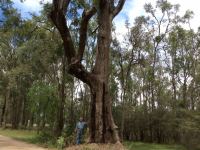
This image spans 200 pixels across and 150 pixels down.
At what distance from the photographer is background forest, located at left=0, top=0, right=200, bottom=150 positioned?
33062mm

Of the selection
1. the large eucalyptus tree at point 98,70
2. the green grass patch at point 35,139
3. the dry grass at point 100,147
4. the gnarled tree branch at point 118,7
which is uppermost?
the gnarled tree branch at point 118,7

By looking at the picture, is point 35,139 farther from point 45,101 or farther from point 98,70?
point 98,70

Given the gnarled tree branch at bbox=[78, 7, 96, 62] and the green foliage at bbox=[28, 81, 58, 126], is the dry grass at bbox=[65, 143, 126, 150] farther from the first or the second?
the green foliage at bbox=[28, 81, 58, 126]

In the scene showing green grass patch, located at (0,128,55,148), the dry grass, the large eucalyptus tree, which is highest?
the large eucalyptus tree

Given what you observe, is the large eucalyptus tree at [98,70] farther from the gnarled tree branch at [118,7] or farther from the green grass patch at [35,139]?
the green grass patch at [35,139]

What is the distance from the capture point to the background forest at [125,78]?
108ft

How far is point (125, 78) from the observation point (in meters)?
48.7

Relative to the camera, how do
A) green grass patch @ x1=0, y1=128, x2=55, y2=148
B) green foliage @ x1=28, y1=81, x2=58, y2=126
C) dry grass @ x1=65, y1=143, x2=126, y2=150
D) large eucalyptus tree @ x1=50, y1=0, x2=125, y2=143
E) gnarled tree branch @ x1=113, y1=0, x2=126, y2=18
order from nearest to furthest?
dry grass @ x1=65, y1=143, x2=126, y2=150 → large eucalyptus tree @ x1=50, y1=0, x2=125, y2=143 → gnarled tree branch @ x1=113, y1=0, x2=126, y2=18 → green grass patch @ x1=0, y1=128, x2=55, y2=148 → green foliage @ x1=28, y1=81, x2=58, y2=126

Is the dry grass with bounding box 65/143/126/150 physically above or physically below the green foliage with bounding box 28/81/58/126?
below

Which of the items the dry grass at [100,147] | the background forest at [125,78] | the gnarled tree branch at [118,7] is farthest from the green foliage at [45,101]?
the dry grass at [100,147]

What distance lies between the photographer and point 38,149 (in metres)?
21.0

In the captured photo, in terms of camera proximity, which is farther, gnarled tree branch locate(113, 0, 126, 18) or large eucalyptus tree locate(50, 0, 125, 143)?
gnarled tree branch locate(113, 0, 126, 18)

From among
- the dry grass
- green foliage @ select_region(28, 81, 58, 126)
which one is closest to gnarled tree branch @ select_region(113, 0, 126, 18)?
the dry grass

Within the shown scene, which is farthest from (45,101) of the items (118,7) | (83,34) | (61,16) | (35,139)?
(61,16)
